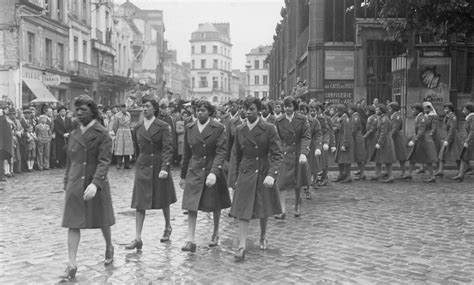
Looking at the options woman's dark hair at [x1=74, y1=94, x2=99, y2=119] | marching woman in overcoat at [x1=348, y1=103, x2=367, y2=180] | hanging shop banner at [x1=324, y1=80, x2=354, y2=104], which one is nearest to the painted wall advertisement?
hanging shop banner at [x1=324, y1=80, x2=354, y2=104]

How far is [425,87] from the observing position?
869 inches

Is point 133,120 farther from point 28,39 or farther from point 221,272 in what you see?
point 28,39

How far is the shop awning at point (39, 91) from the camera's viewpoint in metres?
30.7

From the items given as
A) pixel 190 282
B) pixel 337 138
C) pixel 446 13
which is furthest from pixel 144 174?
pixel 446 13

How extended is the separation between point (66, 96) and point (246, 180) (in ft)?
114

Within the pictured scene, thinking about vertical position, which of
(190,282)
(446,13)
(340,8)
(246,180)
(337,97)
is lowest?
(190,282)

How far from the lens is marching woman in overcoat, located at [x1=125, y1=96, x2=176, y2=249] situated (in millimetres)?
7305

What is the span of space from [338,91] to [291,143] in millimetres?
15288

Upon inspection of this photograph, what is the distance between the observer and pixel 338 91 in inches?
952

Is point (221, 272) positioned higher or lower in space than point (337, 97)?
lower

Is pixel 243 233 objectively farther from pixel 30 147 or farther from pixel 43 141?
pixel 43 141

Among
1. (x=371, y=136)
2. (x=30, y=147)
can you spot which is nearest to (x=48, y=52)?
(x=30, y=147)

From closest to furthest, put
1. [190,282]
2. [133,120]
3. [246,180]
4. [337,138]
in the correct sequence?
[190,282] → [246,180] → [337,138] → [133,120]

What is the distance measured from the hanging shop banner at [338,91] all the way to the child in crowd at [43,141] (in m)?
11.6
